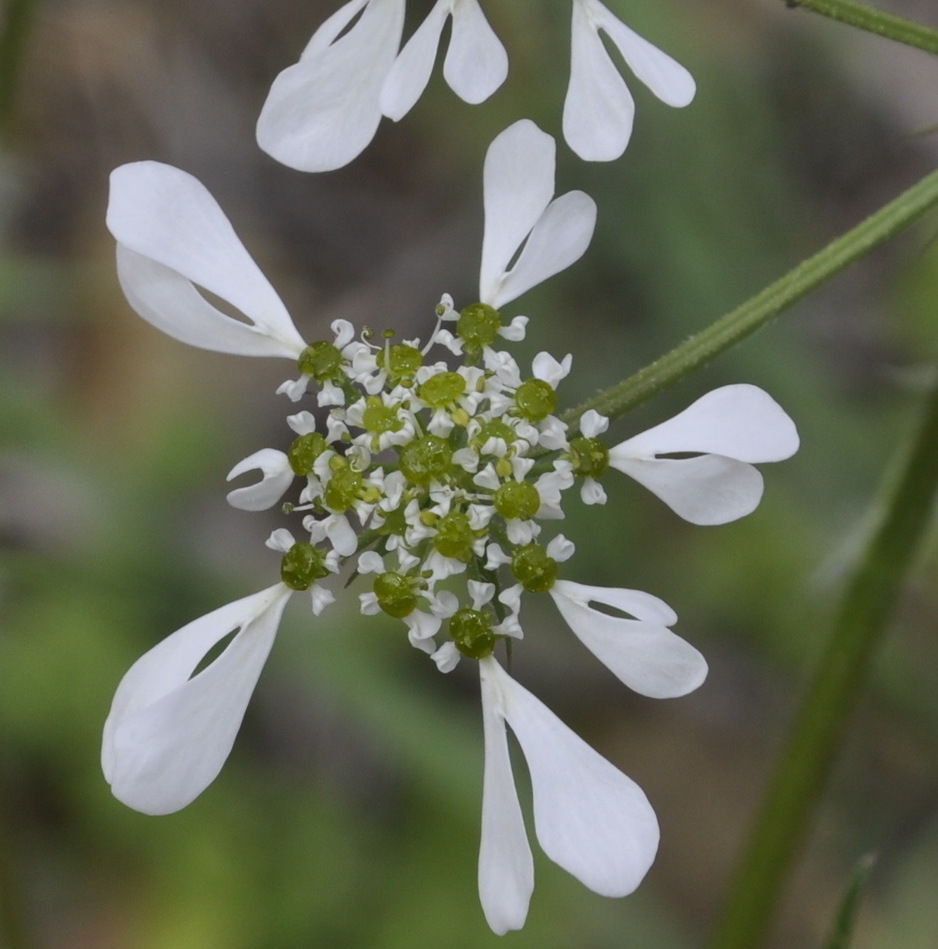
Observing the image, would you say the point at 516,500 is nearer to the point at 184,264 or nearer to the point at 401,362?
the point at 401,362

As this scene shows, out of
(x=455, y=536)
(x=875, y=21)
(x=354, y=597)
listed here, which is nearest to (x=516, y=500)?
(x=455, y=536)

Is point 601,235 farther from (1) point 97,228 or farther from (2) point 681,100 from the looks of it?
→ (2) point 681,100

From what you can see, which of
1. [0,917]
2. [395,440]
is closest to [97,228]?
[0,917]

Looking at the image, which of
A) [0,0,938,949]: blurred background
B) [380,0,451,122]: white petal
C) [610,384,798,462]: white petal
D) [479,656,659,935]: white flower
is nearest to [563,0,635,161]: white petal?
[380,0,451,122]: white petal

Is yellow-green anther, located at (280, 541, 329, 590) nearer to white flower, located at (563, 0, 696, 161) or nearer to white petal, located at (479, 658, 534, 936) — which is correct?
white petal, located at (479, 658, 534, 936)

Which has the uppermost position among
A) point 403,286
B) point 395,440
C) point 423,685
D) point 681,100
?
point 403,286

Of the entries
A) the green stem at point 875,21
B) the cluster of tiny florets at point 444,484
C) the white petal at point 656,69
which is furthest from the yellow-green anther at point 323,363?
the green stem at point 875,21

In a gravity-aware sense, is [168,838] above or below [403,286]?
below
